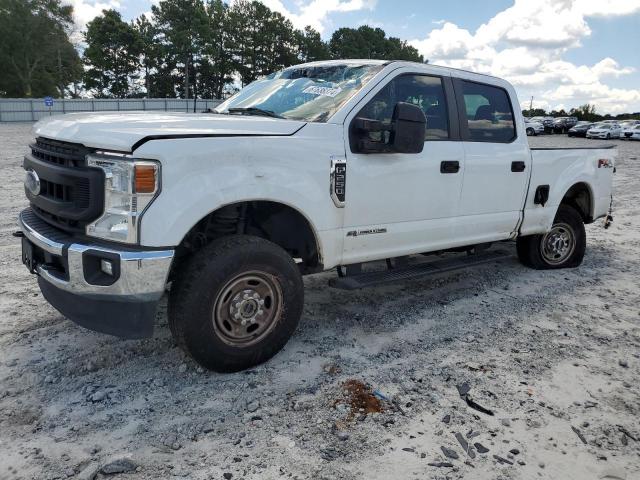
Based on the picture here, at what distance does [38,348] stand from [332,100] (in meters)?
2.71

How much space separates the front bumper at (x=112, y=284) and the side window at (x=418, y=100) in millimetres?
1823

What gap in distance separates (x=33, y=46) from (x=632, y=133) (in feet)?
184

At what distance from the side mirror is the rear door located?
1.01 m

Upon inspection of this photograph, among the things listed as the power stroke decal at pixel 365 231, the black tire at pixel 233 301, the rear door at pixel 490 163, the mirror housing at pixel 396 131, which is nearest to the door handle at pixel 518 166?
the rear door at pixel 490 163

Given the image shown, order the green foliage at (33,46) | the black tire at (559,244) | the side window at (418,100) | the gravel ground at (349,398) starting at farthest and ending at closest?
the green foliage at (33,46) → the black tire at (559,244) → the side window at (418,100) → the gravel ground at (349,398)

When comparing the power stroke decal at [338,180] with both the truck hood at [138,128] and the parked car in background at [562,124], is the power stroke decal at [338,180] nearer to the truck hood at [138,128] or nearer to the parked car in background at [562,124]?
the truck hood at [138,128]

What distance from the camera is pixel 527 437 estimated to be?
9.12ft

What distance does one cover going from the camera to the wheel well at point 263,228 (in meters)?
3.30

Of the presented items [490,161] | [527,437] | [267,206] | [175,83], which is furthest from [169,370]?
[175,83]

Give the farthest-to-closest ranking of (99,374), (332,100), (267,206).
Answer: (332,100)
(267,206)
(99,374)

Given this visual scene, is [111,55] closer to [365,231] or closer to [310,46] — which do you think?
[310,46]

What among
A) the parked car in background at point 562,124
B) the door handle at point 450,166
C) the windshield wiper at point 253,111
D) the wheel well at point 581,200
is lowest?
the wheel well at point 581,200

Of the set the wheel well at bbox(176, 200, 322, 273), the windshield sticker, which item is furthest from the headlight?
the windshield sticker

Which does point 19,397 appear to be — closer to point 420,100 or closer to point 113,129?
point 113,129
